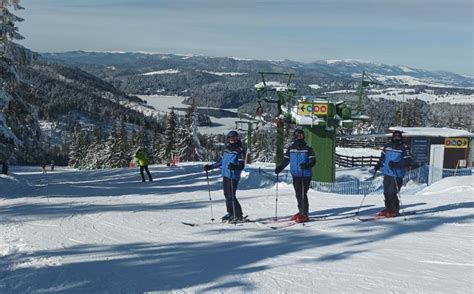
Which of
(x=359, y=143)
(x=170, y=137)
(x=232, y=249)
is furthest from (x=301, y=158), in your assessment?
(x=359, y=143)

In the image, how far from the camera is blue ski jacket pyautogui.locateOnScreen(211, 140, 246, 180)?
10.3m

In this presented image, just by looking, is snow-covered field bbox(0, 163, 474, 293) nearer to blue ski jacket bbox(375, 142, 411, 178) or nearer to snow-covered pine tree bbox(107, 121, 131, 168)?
blue ski jacket bbox(375, 142, 411, 178)

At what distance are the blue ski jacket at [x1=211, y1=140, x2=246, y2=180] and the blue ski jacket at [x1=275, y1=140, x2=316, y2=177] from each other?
0.94 m

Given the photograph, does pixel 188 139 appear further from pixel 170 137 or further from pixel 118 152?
pixel 118 152

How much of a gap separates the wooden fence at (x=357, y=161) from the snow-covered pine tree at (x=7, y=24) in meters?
23.0

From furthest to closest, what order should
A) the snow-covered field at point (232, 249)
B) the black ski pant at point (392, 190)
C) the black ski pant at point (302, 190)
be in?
the black ski pant at point (392, 190)
the black ski pant at point (302, 190)
the snow-covered field at point (232, 249)

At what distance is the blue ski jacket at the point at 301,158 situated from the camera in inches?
399

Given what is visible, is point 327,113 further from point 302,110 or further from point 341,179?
point 341,179

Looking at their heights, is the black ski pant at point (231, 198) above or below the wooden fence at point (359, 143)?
above

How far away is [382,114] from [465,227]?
109 metres

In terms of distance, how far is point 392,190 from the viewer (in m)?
10.7

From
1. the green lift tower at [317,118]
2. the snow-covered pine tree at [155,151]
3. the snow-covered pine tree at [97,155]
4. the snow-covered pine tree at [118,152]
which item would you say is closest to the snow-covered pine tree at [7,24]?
the green lift tower at [317,118]

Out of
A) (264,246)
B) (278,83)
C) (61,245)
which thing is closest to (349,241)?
(264,246)

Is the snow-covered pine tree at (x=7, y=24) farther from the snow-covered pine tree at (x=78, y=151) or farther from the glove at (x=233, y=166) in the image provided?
the snow-covered pine tree at (x=78, y=151)
